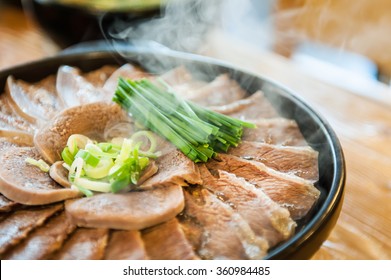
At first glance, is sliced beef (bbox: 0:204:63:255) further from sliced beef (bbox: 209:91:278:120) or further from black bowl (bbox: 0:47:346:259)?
sliced beef (bbox: 209:91:278:120)

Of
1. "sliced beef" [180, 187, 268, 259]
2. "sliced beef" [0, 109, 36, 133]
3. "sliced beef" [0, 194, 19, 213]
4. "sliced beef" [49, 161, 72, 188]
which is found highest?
"sliced beef" [49, 161, 72, 188]

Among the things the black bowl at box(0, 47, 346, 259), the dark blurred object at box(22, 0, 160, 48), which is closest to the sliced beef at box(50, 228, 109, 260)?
the black bowl at box(0, 47, 346, 259)

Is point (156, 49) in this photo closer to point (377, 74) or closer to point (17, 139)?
point (17, 139)

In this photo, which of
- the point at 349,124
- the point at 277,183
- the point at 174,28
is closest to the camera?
the point at 277,183

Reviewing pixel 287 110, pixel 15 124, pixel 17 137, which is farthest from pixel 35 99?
Result: pixel 287 110

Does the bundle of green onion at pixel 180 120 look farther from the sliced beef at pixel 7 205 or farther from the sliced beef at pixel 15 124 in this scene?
the sliced beef at pixel 7 205

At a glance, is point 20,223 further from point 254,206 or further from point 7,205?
point 254,206
